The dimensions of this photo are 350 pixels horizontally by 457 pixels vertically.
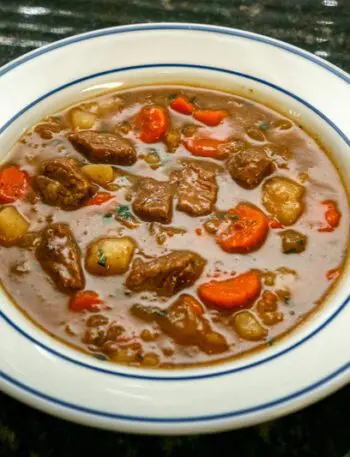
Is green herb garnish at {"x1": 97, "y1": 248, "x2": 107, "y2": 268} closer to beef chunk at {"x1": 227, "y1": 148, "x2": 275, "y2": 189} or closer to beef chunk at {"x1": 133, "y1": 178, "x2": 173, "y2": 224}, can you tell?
beef chunk at {"x1": 133, "y1": 178, "x2": 173, "y2": 224}

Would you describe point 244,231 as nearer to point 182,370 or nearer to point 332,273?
point 332,273

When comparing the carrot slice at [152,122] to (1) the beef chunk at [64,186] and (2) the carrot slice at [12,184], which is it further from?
(2) the carrot slice at [12,184]

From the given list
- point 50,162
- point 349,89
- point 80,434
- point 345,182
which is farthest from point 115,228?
point 349,89

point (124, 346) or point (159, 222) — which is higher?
point (159, 222)

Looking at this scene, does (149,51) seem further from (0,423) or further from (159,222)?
(0,423)

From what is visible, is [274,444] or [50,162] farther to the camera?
[50,162]

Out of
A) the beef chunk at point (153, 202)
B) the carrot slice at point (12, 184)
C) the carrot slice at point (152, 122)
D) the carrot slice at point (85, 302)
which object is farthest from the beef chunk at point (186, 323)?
the carrot slice at point (152, 122)
